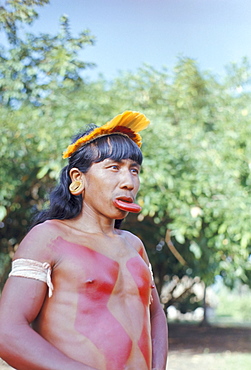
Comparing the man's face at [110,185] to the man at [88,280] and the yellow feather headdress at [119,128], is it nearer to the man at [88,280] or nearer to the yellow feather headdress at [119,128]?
the man at [88,280]

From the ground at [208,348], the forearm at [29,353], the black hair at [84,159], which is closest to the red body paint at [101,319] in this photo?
the forearm at [29,353]

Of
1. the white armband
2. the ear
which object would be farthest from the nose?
the white armband

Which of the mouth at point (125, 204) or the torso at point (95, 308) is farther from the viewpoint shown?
the mouth at point (125, 204)

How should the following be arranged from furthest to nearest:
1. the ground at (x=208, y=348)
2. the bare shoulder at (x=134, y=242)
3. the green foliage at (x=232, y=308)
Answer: the green foliage at (x=232, y=308)
the ground at (x=208, y=348)
the bare shoulder at (x=134, y=242)

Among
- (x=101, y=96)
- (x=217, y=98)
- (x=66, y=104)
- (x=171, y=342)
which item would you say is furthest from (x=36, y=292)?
(x=171, y=342)

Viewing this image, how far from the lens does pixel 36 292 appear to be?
166 centimetres

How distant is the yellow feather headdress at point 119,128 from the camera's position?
6.47 feet

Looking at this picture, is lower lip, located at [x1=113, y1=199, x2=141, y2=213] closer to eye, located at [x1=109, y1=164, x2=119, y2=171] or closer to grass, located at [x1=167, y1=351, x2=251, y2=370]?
eye, located at [x1=109, y1=164, x2=119, y2=171]

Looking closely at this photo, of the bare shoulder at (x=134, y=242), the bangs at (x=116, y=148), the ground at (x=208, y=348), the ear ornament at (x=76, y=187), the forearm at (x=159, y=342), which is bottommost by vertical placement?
the ground at (x=208, y=348)

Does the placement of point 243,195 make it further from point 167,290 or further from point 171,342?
point 167,290

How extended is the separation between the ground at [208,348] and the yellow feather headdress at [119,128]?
578 centimetres

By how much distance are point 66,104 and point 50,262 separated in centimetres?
495


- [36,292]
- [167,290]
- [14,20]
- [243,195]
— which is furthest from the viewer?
[167,290]

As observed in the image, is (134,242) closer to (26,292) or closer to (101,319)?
(101,319)
